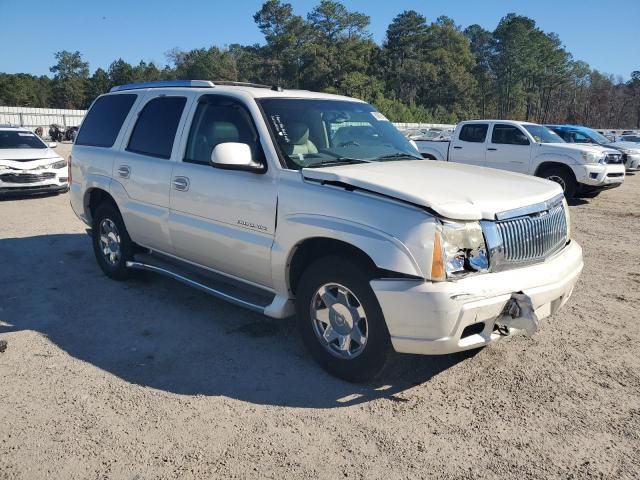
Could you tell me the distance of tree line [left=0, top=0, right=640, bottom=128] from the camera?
8069 centimetres

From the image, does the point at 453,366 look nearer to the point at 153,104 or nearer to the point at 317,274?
the point at 317,274

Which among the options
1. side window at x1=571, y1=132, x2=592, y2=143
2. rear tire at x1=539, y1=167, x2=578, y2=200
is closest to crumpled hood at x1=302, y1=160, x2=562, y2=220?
rear tire at x1=539, y1=167, x2=578, y2=200

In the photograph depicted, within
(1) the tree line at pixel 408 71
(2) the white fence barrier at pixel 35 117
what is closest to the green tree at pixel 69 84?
(1) the tree line at pixel 408 71

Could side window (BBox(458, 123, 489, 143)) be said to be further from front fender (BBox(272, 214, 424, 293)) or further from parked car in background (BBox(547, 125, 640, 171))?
front fender (BBox(272, 214, 424, 293))

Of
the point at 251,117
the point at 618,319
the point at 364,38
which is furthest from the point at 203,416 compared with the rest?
the point at 364,38

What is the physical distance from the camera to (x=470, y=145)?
14117mm

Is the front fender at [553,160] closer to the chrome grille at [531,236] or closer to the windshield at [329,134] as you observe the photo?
the windshield at [329,134]

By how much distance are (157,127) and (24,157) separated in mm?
8047

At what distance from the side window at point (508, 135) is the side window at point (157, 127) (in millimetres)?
10241

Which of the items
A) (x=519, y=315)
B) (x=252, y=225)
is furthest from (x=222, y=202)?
(x=519, y=315)

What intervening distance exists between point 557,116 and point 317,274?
95.6m

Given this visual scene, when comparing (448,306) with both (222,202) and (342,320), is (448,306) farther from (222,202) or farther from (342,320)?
(222,202)

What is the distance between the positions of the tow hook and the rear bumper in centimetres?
4

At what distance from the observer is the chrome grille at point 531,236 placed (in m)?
3.37
